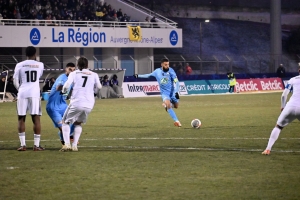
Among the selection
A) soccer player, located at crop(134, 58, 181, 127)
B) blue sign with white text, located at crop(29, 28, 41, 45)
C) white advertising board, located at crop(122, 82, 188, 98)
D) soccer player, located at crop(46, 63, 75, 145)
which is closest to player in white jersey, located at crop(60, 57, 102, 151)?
soccer player, located at crop(46, 63, 75, 145)

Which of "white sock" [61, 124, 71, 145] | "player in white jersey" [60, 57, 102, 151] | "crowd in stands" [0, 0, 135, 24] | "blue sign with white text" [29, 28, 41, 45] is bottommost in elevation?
"white sock" [61, 124, 71, 145]

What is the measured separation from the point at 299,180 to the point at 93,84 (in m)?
5.38

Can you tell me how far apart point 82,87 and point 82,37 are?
→ 121 ft

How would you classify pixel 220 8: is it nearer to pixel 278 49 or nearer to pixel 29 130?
pixel 278 49

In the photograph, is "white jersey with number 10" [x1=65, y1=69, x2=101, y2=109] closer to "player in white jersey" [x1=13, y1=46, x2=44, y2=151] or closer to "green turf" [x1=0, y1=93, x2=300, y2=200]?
"player in white jersey" [x1=13, y1=46, x2=44, y2=151]

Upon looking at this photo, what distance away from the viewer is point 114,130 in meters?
19.8

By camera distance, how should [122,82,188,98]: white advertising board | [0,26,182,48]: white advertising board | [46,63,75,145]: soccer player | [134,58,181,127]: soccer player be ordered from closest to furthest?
[46,63,75,145]: soccer player, [134,58,181,127]: soccer player, [122,82,188,98]: white advertising board, [0,26,182,48]: white advertising board

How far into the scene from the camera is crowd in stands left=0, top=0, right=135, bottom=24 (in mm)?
47062

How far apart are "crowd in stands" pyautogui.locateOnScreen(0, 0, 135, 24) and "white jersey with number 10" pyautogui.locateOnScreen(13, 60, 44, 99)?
109ft

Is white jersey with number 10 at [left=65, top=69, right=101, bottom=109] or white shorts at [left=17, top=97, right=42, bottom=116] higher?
white jersey with number 10 at [left=65, top=69, right=101, bottom=109]

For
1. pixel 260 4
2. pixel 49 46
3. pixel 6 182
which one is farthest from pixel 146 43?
pixel 6 182

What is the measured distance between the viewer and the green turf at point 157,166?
8914 millimetres

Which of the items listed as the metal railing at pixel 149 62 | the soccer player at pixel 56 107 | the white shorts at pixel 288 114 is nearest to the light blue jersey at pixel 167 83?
the soccer player at pixel 56 107

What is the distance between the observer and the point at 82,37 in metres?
49.8
